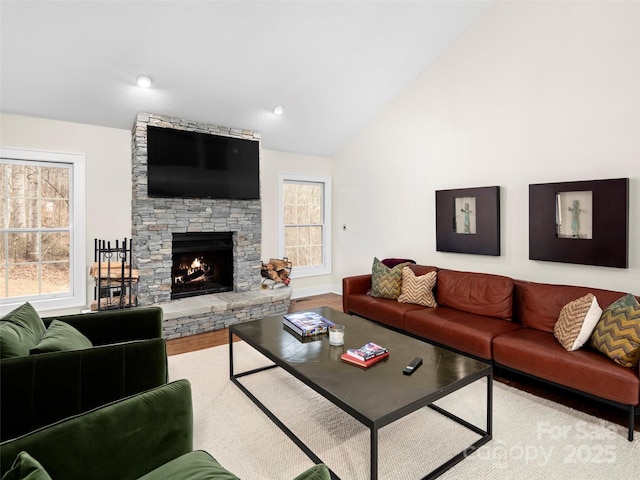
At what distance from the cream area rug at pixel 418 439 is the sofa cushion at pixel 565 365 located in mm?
225

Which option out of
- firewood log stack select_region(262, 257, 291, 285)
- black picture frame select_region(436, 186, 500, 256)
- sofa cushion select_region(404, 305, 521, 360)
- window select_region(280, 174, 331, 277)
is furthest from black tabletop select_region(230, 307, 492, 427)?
window select_region(280, 174, 331, 277)

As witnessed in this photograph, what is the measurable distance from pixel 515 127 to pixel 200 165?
3612mm

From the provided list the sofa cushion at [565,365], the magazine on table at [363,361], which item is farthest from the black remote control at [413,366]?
the sofa cushion at [565,365]

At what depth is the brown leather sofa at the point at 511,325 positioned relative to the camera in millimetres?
2287

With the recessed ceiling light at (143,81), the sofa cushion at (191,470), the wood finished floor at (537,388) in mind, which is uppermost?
the recessed ceiling light at (143,81)

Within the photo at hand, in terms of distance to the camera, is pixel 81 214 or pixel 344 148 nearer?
pixel 81 214

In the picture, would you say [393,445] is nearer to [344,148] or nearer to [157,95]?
[157,95]

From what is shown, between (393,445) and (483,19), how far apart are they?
13.8 ft

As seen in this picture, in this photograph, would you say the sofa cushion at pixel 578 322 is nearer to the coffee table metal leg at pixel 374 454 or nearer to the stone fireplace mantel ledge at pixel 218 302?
the coffee table metal leg at pixel 374 454

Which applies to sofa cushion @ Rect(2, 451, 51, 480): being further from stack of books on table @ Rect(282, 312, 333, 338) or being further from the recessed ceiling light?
the recessed ceiling light

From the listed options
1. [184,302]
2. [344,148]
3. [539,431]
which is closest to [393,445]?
[539,431]

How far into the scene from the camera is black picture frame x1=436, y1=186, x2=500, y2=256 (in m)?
3.88

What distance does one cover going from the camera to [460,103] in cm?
418

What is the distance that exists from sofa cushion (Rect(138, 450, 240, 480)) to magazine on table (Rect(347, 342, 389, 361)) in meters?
1.09
